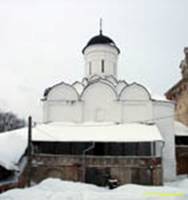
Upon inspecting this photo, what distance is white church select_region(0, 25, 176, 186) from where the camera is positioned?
20172mm

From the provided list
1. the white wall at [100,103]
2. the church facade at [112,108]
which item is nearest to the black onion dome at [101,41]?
the church facade at [112,108]

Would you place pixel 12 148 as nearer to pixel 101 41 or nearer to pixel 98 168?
pixel 98 168

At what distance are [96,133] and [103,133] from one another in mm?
437

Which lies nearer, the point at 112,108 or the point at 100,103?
A: the point at 112,108

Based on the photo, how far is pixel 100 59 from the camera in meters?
26.7

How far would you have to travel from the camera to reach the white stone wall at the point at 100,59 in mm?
26719

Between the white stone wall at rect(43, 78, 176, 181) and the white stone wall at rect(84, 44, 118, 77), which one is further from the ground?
the white stone wall at rect(84, 44, 118, 77)

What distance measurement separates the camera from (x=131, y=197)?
11.9 metres

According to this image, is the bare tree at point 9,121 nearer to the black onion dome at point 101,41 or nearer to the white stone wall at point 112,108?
the black onion dome at point 101,41

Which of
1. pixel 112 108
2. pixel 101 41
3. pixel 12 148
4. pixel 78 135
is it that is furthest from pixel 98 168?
pixel 101 41

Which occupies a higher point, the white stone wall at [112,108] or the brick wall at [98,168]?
the white stone wall at [112,108]

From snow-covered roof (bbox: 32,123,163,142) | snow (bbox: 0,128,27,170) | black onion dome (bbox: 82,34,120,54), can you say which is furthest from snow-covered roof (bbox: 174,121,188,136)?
snow (bbox: 0,128,27,170)

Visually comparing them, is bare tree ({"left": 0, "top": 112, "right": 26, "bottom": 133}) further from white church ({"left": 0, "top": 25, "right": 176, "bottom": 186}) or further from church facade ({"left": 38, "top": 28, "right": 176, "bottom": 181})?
church facade ({"left": 38, "top": 28, "right": 176, "bottom": 181})

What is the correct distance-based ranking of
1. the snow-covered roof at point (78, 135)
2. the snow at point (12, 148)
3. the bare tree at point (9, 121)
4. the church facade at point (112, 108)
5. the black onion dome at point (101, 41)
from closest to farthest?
the snow at point (12, 148) < the snow-covered roof at point (78, 135) < the church facade at point (112, 108) < the black onion dome at point (101, 41) < the bare tree at point (9, 121)
